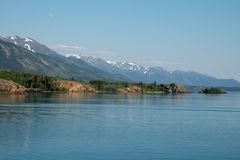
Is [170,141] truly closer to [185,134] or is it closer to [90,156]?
[185,134]

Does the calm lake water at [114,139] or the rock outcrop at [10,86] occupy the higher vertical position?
the rock outcrop at [10,86]

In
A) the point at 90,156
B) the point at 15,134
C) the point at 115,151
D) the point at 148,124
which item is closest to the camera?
the point at 90,156

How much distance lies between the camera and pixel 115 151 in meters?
43.8

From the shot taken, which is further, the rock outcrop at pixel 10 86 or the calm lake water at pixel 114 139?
the rock outcrop at pixel 10 86

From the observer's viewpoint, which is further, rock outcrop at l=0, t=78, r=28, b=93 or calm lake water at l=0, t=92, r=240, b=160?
rock outcrop at l=0, t=78, r=28, b=93

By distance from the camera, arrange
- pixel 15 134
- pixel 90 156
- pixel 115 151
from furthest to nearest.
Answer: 1. pixel 15 134
2. pixel 115 151
3. pixel 90 156

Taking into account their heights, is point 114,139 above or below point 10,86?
below

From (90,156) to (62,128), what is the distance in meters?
19.2

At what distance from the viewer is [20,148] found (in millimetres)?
43562

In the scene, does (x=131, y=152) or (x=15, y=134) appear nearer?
(x=131, y=152)

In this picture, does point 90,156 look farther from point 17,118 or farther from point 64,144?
point 17,118

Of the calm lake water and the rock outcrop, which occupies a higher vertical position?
the rock outcrop

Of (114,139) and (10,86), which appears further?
(10,86)

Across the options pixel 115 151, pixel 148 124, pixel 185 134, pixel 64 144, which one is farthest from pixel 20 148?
pixel 148 124
